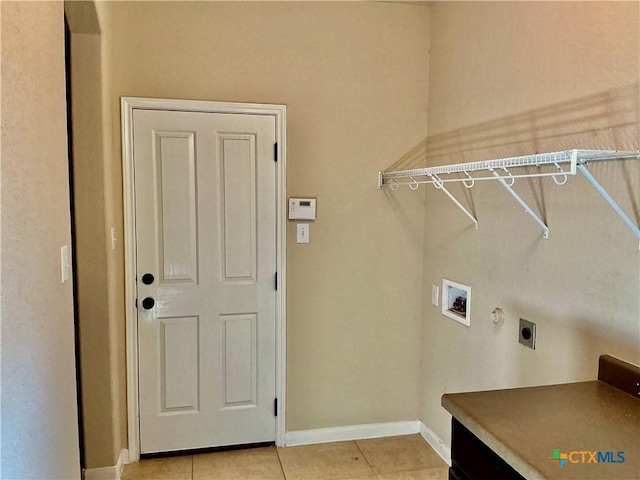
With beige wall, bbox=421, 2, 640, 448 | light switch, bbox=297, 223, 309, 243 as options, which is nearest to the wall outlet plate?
beige wall, bbox=421, 2, 640, 448

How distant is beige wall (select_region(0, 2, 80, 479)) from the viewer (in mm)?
1087

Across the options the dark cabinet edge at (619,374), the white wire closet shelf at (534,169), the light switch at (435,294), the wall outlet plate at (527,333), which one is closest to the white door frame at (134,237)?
the white wire closet shelf at (534,169)

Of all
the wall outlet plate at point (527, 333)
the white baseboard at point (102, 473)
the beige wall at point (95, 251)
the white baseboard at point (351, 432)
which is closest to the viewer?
the wall outlet plate at point (527, 333)

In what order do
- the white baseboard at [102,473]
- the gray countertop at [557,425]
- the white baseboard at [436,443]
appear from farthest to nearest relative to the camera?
the white baseboard at [436,443] < the white baseboard at [102,473] < the gray countertop at [557,425]

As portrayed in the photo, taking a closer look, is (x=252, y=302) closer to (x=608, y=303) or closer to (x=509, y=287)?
(x=509, y=287)

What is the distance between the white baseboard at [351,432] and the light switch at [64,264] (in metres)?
1.80

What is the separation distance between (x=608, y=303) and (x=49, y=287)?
5.92 ft

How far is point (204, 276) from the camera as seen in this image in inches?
107

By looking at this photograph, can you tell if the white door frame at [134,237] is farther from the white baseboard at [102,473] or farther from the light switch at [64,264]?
the light switch at [64,264]

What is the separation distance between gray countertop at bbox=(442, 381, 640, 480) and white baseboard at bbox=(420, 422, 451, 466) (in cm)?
143

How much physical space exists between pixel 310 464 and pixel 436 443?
775 mm

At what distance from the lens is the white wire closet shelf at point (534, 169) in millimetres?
1383

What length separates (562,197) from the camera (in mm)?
1798

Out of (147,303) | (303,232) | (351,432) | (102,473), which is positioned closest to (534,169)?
(303,232)
